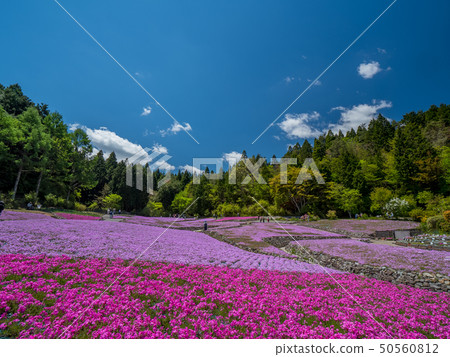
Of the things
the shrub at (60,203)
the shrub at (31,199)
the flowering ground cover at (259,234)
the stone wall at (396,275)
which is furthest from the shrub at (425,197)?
the shrub at (60,203)

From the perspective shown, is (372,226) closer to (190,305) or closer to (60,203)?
(190,305)

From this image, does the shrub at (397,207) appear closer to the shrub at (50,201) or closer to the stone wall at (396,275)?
the stone wall at (396,275)

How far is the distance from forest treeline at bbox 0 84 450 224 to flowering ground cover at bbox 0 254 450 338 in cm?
2929

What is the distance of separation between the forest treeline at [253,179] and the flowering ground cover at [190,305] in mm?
29285

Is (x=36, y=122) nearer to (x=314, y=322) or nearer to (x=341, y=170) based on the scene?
(x=314, y=322)

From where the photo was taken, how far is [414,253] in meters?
12.5

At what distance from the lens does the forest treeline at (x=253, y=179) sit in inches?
1244

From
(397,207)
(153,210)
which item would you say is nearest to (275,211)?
(397,207)

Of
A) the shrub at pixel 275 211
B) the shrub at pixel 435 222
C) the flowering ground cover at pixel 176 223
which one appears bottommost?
the flowering ground cover at pixel 176 223

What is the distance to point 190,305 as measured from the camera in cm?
510

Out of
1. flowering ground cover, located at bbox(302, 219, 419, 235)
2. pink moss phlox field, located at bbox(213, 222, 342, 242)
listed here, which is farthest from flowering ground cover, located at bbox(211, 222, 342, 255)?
flowering ground cover, located at bbox(302, 219, 419, 235)

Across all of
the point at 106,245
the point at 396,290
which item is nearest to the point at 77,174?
the point at 106,245

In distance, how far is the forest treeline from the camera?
3161cm

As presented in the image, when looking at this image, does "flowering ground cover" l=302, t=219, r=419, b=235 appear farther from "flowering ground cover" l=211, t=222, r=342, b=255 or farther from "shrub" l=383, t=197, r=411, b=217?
"shrub" l=383, t=197, r=411, b=217
